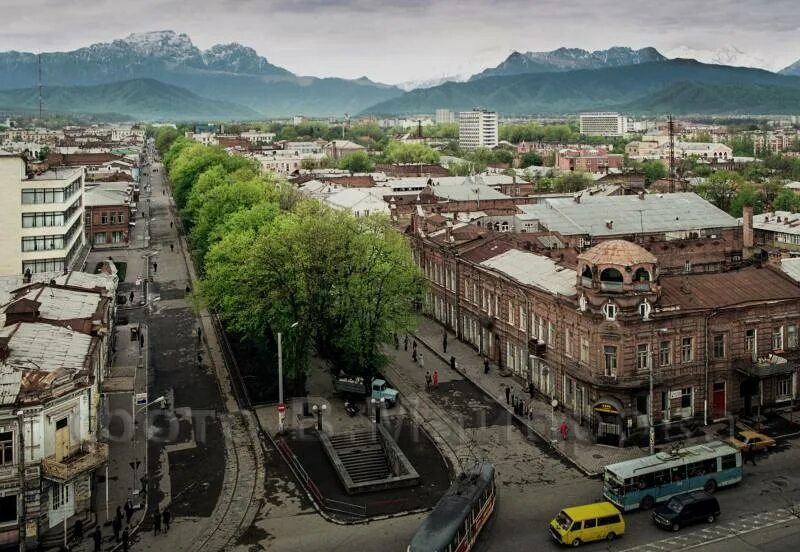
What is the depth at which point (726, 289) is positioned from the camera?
49.3m

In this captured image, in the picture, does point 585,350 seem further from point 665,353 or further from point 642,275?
point 642,275

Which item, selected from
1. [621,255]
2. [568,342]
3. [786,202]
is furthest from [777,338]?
[786,202]

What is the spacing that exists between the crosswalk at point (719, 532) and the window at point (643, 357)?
11.2 m

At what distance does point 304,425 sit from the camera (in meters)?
48.3

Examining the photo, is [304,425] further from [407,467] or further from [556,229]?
[556,229]

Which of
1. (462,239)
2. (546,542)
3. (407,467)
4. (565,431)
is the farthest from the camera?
(462,239)

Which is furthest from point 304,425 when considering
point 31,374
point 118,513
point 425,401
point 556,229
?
point 556,229

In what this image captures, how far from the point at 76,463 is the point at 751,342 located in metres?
38.7

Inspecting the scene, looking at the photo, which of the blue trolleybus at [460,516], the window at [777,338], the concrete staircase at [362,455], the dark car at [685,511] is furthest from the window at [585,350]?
the concrete staircase at [362,455]

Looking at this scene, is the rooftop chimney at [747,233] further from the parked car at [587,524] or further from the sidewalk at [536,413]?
the parked car at [587,524]

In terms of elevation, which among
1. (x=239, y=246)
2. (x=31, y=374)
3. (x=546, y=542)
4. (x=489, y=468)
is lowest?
(x=546, y=542)

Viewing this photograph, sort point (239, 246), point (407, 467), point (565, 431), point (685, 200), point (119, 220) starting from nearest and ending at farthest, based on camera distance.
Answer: point (407, 467)
point (565, 431)
point (239, 246)
point (685, 200)
point (119, 220)

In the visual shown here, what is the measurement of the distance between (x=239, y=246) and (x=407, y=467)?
23378mm

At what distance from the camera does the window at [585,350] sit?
1841 inches
